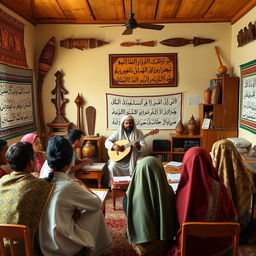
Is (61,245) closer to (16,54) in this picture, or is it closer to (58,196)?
(58,196)

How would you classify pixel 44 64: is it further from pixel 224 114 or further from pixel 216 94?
pixel 224 114

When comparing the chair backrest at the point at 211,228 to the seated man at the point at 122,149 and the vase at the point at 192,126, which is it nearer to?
the seated man at the point at 122,149

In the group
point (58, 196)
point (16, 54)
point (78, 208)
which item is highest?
point (16, 54)

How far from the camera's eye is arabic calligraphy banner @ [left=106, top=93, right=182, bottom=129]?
13.9ft

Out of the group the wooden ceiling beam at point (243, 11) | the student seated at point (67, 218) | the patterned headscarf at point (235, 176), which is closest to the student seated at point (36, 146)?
the student seated at point (67, 218)

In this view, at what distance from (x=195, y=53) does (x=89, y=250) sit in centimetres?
356

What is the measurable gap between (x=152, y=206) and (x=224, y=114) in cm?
284

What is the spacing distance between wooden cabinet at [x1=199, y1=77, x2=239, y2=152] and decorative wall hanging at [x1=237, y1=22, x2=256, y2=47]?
1.81 ft

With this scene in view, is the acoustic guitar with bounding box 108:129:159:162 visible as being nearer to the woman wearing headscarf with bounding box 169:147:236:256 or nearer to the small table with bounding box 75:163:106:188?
the small table with bounding box 75:163:106:188

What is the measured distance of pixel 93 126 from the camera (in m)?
4.32

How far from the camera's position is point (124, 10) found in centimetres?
365

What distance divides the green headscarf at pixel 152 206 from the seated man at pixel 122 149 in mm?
2089

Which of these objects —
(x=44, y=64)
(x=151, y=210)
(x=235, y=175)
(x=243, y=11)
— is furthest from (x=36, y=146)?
(x=243, y=11)

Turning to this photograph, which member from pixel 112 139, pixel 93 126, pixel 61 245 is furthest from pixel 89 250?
pixel 93 126
